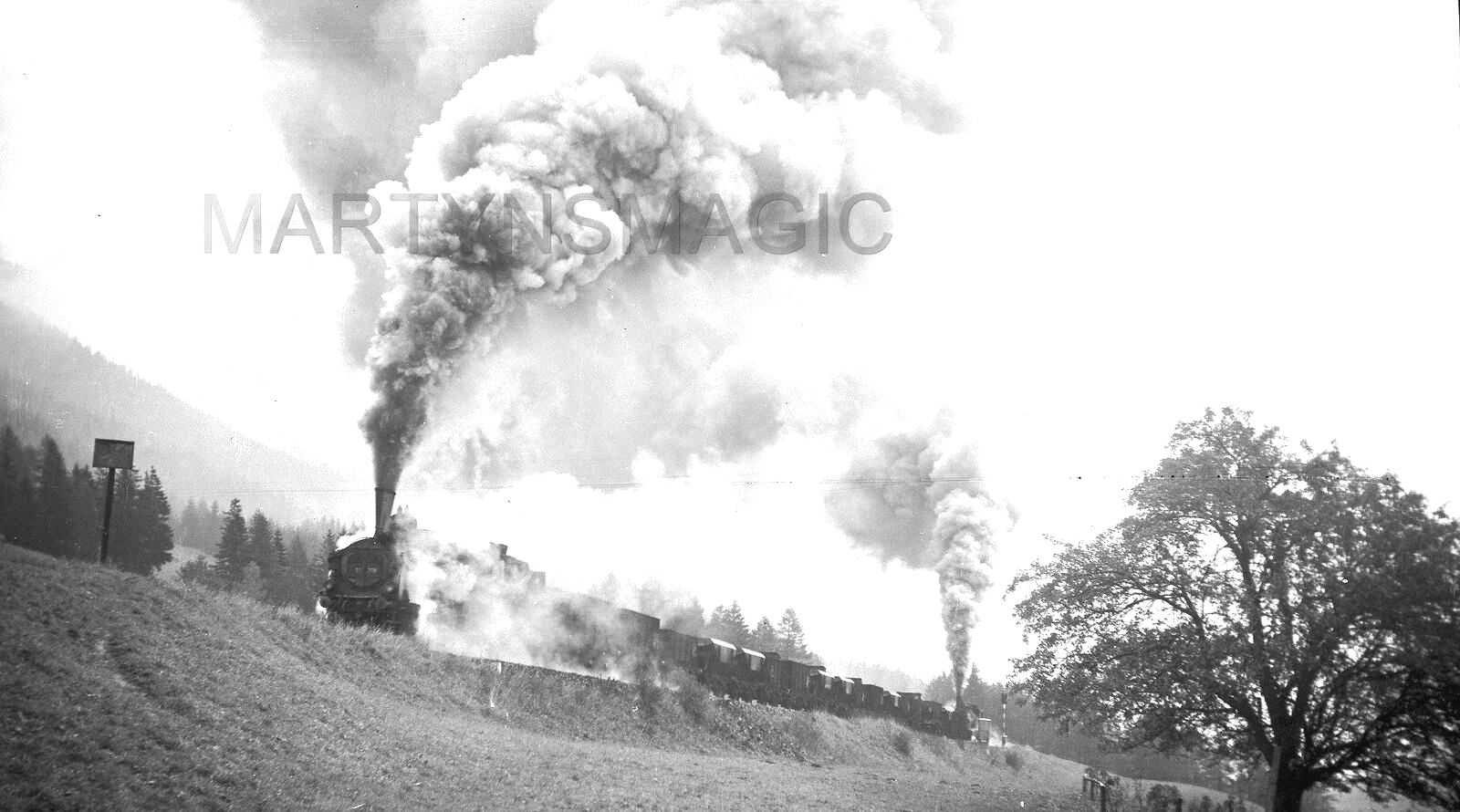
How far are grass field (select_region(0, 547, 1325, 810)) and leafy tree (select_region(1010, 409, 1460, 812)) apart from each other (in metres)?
5.35

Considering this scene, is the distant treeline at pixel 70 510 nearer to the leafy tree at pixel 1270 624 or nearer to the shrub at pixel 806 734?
the shrub at pixel 806 734

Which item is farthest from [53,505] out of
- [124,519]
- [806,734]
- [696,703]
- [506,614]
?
[806,734]

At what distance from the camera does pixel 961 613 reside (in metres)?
40.1

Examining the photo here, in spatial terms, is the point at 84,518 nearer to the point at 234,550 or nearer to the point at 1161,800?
the point at 234,550

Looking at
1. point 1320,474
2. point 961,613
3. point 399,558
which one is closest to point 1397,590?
point 1320,474

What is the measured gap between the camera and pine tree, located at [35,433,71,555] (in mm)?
37625

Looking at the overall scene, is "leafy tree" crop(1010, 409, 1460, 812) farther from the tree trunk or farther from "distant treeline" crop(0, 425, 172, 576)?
"distant treeline" crop(0, 425, 172, 576)

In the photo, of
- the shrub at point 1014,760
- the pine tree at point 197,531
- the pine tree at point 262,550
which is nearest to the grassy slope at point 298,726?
the shrub at point 1014,760

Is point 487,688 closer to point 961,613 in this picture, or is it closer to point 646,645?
point 646,645

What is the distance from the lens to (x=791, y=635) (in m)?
85.8

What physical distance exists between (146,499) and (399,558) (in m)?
27.3

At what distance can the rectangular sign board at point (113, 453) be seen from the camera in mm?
17172

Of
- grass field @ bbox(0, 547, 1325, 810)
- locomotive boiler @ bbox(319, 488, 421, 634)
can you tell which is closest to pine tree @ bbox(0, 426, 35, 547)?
locomotive boiler @ bbox(319, 488, 421, 634)

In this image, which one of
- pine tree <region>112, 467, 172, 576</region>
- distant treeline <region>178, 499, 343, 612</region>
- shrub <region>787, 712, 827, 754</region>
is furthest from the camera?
distant treeline <region>178, 499, 343, 612</region>
